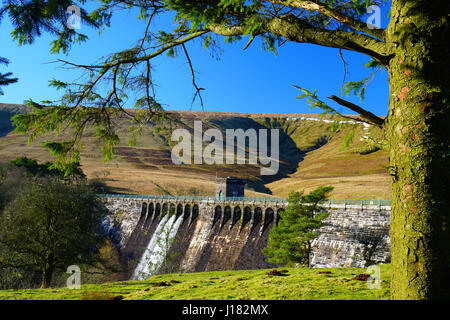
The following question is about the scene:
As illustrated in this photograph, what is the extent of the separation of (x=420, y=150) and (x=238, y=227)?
4098 centimetres

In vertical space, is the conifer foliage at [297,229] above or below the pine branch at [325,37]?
below

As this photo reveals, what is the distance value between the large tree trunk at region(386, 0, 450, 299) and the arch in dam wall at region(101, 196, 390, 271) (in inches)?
987

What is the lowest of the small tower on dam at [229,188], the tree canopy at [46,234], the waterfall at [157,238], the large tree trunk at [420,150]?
the waterfall at [157,238]

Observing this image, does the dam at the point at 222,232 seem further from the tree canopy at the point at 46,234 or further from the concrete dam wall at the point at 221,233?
the tree canopy at the point at 46,234

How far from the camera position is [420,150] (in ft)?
14.8

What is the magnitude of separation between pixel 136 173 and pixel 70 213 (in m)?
89.7

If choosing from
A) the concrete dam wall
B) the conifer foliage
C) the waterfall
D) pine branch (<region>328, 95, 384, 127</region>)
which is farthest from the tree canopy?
pine branch (<region>328, 95, 384, 127</region>)

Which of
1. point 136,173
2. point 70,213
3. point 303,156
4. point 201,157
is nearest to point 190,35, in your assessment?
point 70,213

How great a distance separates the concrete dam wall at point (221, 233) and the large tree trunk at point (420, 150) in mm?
25628

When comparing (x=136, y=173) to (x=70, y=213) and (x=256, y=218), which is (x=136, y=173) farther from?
(x=70, y=213)

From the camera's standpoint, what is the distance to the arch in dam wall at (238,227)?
3126 centimetres

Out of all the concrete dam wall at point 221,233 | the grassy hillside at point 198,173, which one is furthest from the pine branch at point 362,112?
the grassy hillside at point 198,173

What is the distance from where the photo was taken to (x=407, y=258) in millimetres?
4500

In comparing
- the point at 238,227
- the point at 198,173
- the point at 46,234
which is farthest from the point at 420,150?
the point at 198,173
